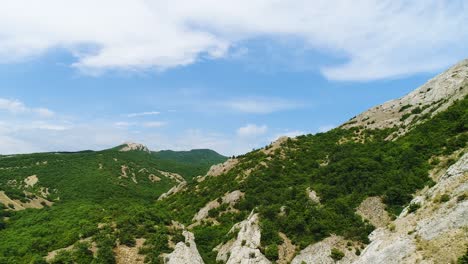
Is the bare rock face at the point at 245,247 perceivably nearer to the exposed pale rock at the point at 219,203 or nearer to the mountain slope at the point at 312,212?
the mountain slope at the point at 312,212

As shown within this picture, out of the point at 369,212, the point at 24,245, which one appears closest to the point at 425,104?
the point at 369,212

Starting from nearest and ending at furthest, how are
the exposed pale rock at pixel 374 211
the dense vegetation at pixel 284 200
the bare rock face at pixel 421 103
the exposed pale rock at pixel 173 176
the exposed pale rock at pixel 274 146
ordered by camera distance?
1. the dense vegetation at pixel 284 200
2. the exposed pale rock at pixel 374 211
3. the bare rock face at pixel 421 103
4. the exposed pale rock at pixel 274 146
5. the exposed pale rock at pixel 173 176

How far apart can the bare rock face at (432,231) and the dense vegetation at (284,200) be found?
32.4 ft

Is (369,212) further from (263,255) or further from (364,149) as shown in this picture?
(364,149)

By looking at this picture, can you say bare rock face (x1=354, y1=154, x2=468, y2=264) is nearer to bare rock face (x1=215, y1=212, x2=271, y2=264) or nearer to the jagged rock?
bare rock face (x1=215, y1=212, x2=271, y2=264)

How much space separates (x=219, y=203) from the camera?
60.8 m

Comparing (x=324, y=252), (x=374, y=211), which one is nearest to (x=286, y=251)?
(x=324, y=252)

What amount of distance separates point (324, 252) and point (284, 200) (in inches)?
583

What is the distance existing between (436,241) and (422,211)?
18.1 ft

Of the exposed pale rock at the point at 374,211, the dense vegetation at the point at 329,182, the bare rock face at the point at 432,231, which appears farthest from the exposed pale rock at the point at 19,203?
the bare rock face at the point at 432,231

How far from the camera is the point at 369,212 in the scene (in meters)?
43.7

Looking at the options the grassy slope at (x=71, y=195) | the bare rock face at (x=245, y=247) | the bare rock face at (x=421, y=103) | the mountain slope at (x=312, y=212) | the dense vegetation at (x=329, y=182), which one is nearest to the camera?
the mountain slope at (x=312, y=212)

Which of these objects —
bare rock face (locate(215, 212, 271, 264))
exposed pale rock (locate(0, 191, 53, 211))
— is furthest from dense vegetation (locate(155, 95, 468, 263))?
exposed pale rock (locate(0, 191, 53, 211))

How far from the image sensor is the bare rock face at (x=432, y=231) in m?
23.8
